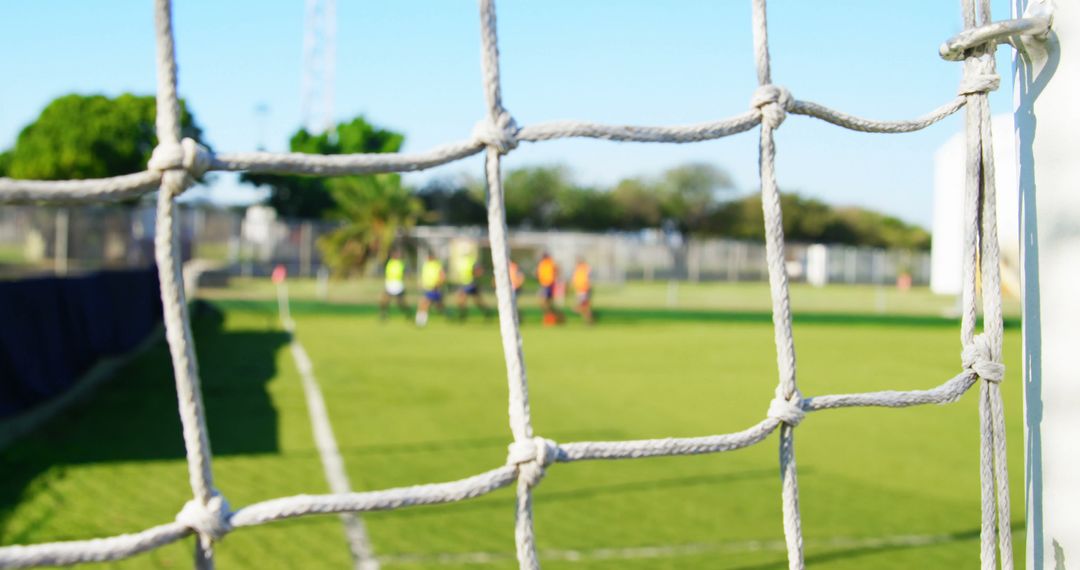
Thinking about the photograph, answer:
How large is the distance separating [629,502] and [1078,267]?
406 cm

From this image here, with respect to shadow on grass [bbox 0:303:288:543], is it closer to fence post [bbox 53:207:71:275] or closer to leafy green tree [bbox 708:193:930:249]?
fence post [bbox 53:207:71:275]

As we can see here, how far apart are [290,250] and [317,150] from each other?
15.6m

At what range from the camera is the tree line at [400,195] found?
99.8 feet

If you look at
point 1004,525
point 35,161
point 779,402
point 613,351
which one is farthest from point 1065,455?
point 35,161

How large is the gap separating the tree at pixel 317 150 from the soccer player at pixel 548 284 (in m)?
23.6

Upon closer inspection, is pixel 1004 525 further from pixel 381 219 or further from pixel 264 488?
pixel 381 219

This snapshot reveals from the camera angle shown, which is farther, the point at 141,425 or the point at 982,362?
the point at 141,425

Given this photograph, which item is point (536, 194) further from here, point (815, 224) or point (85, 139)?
point (85, 139)

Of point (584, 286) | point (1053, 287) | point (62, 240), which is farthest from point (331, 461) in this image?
point (584, 286)

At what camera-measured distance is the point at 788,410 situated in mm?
1812

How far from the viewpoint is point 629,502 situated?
548 centimetres

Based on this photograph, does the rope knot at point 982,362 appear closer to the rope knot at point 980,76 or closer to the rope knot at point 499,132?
the rope knot at point 980,76

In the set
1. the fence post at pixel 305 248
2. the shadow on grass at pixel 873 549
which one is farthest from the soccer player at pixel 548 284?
the fence post at pixel 305 248

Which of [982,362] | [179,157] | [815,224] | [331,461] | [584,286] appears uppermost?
[815,224]
